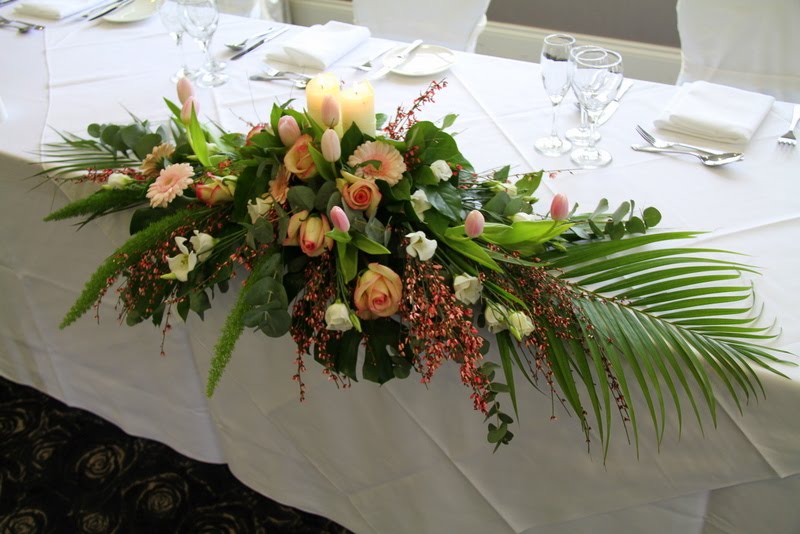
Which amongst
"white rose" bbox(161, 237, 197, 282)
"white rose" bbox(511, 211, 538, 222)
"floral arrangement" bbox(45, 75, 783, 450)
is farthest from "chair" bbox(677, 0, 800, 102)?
"white rose" bbox(161, 237, 197, 282)

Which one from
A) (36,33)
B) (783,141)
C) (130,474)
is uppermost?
(783,141)

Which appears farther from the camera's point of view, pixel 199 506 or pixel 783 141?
pixel 199 506

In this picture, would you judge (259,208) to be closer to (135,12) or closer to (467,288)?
(467,288)

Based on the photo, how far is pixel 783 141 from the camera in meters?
1.24

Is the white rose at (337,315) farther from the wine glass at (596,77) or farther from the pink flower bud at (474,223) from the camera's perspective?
the wine glass at (596,77)

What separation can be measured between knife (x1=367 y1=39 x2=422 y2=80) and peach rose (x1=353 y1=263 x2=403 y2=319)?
780 mm

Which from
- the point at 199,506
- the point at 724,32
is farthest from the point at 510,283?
the point at 724,32

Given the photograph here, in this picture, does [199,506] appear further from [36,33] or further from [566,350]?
[36,33]

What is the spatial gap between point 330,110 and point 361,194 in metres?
0.11

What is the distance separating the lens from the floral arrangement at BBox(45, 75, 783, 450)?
0.83m

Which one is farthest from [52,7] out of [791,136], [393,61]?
[791,136]

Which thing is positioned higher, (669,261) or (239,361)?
(669,261)

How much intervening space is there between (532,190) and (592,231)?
11 centimetres

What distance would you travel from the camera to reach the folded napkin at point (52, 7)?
5.97 feet
